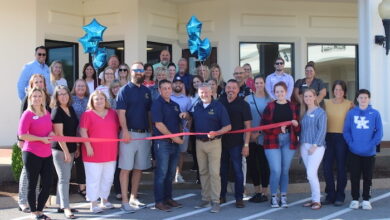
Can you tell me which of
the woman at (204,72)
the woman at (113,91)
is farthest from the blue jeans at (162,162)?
the woman at (204,72)

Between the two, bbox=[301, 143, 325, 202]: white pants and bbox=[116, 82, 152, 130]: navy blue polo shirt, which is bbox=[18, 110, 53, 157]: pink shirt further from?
bbox=[301, 143, 325, 202]: white pants

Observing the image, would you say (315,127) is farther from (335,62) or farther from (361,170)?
(335,62)

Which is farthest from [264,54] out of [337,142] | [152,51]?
[337,142]

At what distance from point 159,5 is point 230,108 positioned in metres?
5.89

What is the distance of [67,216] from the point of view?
21.5 feet

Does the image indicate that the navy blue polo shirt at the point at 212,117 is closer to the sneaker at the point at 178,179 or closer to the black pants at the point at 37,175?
the sneaker at the point at 178,179

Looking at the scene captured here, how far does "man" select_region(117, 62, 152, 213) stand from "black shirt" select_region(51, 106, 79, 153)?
2.03ft

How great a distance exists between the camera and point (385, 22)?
9656 mm

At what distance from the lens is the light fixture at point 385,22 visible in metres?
9.57

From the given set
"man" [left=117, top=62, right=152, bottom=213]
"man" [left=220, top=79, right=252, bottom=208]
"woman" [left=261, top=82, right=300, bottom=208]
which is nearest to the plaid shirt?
"woman" [left=261, top=82, right=300, bottom=208]

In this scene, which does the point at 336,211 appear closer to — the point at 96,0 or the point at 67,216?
the point at 67,216

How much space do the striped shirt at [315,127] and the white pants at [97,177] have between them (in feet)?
9.07

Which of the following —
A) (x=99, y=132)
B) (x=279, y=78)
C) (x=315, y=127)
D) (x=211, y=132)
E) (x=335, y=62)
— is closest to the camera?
(x=99, y=132)

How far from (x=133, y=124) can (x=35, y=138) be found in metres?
1.36
